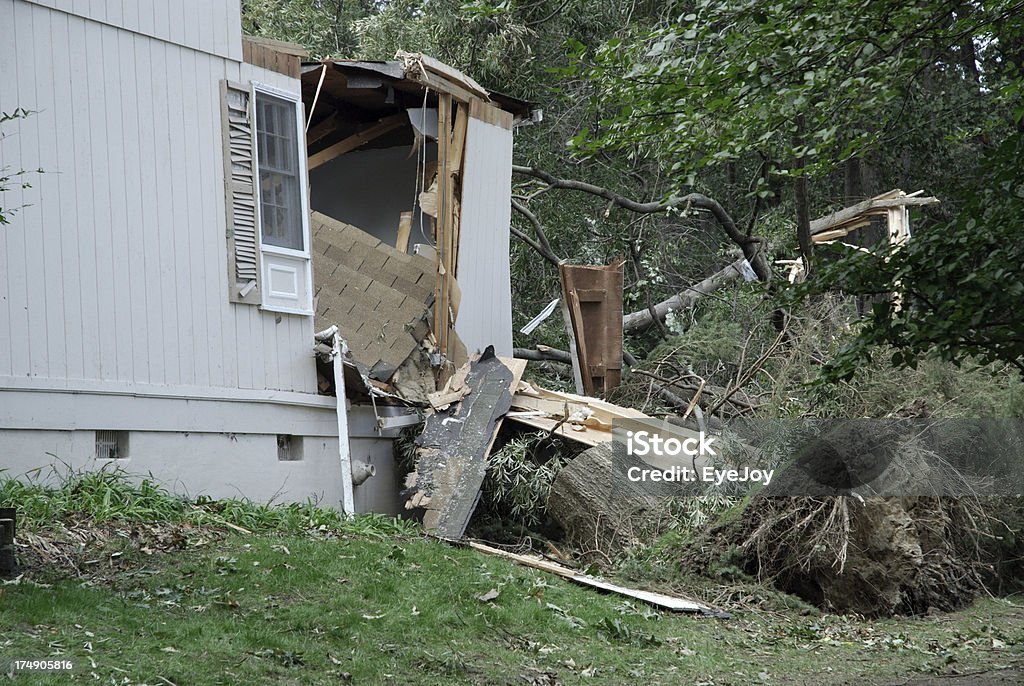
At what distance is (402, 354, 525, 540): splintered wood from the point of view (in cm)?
1009

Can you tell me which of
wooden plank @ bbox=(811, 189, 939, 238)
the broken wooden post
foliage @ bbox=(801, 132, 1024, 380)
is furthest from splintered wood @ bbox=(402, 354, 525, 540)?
wooden plank @ bbox=(811, 189, 939, 238)

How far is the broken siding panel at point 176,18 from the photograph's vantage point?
8562mm

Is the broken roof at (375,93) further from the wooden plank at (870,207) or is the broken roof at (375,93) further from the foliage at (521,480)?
the wooden plank at (870,207)

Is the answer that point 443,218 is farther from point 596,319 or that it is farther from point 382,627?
point 382,627

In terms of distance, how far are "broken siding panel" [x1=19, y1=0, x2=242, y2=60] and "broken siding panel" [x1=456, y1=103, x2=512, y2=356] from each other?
3.49m

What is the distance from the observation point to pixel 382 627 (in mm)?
6754

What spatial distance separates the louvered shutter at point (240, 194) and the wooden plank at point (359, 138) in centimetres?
311

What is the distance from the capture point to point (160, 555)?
7.29 meters

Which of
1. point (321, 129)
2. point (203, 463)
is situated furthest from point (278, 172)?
point (321, 129)

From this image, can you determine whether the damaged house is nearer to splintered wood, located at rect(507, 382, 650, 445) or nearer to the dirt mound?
splintered wood, located at rect(507, 382, 650, 445)

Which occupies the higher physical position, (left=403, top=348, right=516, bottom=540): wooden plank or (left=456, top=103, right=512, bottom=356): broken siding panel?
(left=456, top=103, right=512, bottom=356): broken siding panel

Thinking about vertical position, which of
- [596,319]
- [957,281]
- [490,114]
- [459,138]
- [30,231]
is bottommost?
[957,281]

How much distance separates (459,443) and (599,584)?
2.44 metres

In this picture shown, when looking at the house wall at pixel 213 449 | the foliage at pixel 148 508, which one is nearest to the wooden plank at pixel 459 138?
the house wall at pixel 213 449
